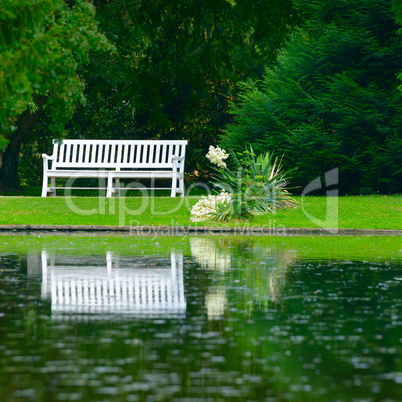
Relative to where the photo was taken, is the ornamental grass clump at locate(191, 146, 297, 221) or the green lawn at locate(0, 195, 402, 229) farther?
the ornamental grass clump at locate(191, 146, 297, 221)

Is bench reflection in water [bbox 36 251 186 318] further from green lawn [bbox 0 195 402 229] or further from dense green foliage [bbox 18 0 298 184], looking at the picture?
dense green foliage [bbox 18 0 298 184]

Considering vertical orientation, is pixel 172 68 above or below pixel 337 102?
above

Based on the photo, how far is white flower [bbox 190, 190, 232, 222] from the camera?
1908 cm

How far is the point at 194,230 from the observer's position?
17984mm

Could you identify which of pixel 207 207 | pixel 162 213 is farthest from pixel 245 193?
pixel 162 213

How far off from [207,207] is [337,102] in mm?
9397

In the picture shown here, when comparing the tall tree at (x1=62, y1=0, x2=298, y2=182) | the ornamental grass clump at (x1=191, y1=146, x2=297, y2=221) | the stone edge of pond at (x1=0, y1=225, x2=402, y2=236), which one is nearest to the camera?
the stone edge of pond at (x1=0, y1=225, x2=402, y2=236)

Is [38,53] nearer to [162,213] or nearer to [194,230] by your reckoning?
[194,230]

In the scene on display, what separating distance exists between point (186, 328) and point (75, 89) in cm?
600

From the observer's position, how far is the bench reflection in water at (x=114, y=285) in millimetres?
8328

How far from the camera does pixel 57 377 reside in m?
5.61

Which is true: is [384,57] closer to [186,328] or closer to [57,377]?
[186,328]

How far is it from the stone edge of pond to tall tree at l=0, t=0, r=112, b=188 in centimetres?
520

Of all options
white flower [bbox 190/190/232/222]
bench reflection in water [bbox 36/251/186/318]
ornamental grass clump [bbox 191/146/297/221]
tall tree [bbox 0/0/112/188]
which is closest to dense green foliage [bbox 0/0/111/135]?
tall tree [bbox 0/0/112/188]
